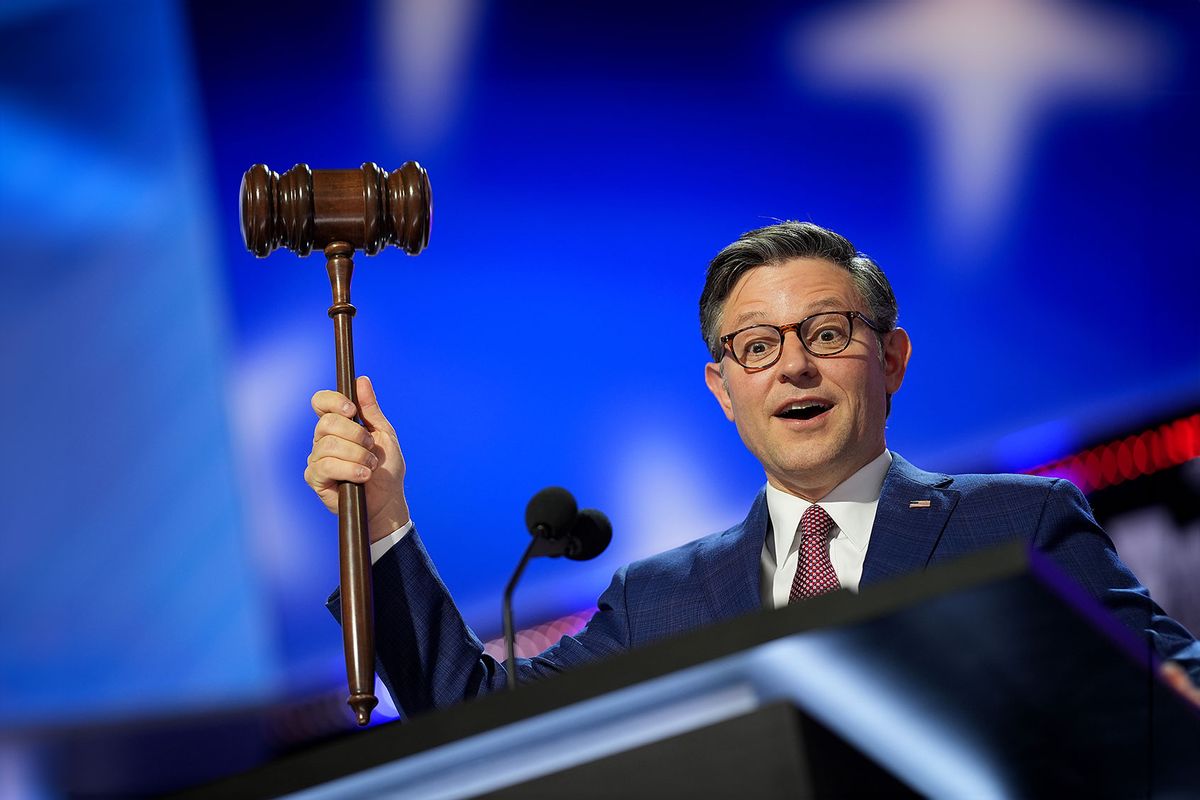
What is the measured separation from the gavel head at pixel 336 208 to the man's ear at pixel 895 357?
890 millimetres

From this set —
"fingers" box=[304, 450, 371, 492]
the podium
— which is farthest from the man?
the podium

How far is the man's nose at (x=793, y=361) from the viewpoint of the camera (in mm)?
2117

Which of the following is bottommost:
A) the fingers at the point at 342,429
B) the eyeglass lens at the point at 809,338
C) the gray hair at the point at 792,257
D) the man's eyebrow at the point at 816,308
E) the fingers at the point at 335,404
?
the fingers at the point at 342,429

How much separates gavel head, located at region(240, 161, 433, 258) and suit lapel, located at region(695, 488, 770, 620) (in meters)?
0.70

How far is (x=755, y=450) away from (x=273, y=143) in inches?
73.4

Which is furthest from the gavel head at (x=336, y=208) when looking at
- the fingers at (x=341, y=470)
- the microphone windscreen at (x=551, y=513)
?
the microphone windscreen at (x=551, y=513)

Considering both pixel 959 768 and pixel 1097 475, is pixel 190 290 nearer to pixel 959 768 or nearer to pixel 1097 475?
pixel 1097 475

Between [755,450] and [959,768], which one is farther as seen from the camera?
[755,450]

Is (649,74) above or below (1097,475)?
above

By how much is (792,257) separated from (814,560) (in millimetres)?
511

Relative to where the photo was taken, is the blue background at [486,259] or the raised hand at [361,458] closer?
the raised hand at [361,458]

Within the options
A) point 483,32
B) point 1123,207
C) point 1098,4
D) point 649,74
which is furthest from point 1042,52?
point 483,32

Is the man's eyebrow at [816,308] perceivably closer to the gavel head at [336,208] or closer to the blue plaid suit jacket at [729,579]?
the blue plaid suit jacket at [729,579]

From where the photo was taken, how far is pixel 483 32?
350 centimetres
